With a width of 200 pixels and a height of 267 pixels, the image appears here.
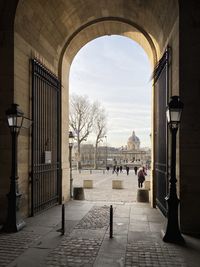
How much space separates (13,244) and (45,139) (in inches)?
232

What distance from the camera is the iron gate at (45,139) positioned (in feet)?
38.5

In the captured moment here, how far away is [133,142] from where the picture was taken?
146125 millimetres

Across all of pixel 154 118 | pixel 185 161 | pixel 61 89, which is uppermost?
pixel 61 89

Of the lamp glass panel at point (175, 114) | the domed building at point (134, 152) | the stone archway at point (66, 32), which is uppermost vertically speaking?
the stone archway at point (66, 32)

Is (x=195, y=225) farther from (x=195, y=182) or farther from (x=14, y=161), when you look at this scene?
(x=14, y=161)

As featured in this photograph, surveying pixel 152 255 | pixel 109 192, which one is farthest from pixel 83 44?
pixel 152 255

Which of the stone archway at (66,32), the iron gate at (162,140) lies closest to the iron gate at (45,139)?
the stone archway at (66,32)

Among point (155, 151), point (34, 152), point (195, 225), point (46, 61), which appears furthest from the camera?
point (155, 151)

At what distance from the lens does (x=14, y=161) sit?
9.12 metres

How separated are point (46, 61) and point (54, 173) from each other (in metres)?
5.05

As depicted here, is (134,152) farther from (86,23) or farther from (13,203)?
(13,203)

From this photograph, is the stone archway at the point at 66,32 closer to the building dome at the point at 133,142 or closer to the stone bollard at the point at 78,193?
the stone bollard at the point at 78,193

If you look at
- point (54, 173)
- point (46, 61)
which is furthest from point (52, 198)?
point (46, 61)

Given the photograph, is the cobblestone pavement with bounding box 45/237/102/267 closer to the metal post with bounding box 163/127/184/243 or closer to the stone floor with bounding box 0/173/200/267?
the stone floor with bounding box 0/173/200/267
